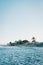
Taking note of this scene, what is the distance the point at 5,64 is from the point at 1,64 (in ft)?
3.17

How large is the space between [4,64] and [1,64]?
0.72 m

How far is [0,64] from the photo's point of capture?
124 ft

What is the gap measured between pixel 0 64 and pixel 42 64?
9.90 meters

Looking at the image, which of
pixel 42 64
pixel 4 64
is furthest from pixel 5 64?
pixel 42 64

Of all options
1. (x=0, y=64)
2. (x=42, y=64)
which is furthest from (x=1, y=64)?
(x=42, y=64)

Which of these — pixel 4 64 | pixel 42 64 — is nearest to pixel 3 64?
pixel 4 64

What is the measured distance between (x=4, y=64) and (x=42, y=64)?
8.99 m

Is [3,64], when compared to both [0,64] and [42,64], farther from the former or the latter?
[42,64]

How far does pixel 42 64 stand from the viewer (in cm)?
3759

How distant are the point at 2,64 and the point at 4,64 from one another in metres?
0.48

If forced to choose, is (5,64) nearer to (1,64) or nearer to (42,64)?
(1,64)

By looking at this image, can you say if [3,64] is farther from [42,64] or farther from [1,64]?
[42,64]

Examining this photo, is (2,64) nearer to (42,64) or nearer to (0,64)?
(0,64)

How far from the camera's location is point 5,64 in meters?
38.0
